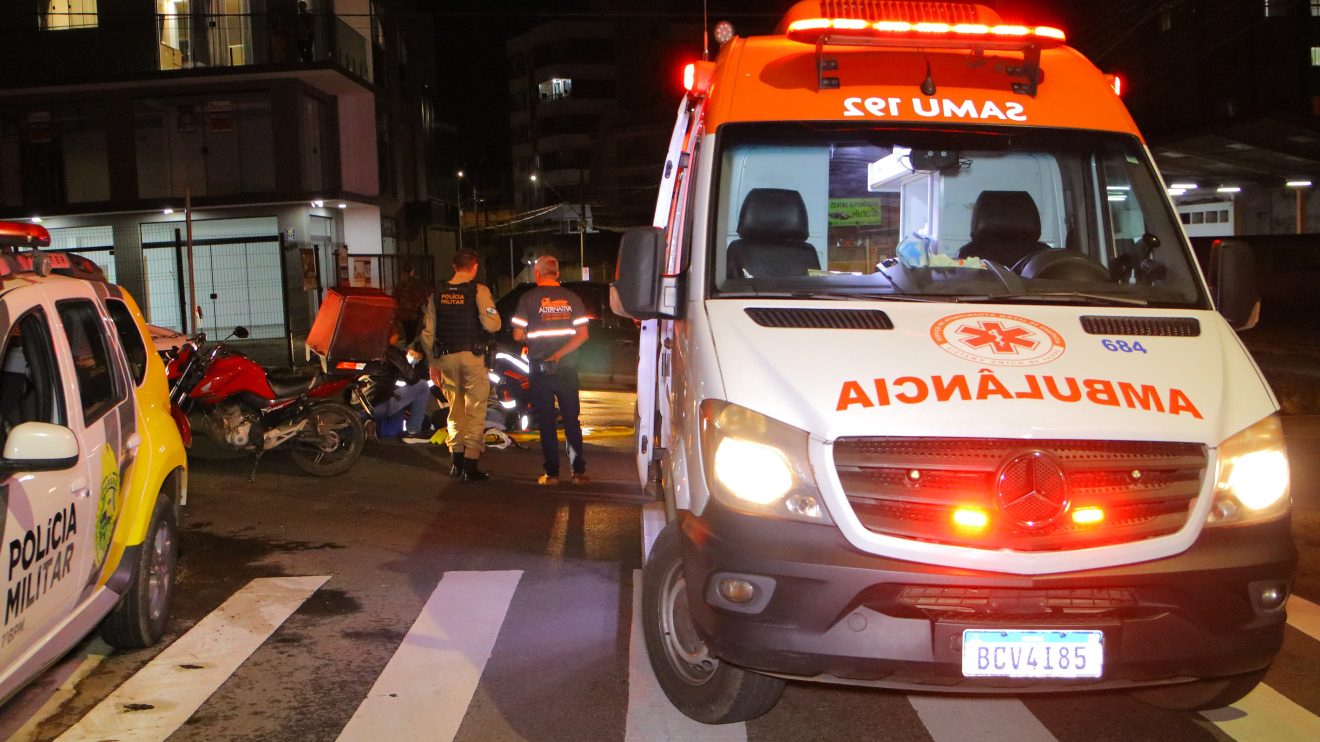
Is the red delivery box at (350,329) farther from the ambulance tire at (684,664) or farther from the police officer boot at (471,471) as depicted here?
the ambulance tire at (684,664)

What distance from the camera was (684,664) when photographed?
182 inches

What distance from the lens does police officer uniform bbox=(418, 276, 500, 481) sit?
33.4 ft

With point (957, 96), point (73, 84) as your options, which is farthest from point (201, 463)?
point (73, 84)

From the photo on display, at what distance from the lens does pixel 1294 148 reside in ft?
72.9

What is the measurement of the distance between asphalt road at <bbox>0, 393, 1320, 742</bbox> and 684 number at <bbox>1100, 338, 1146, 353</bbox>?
1.48 meters

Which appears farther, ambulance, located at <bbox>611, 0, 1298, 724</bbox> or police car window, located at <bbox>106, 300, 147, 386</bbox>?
police car window, located at <bbox>106, 300, 147, 386</bbox>

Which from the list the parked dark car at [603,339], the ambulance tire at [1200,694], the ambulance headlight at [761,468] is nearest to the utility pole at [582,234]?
the parked dark car at [603,339]

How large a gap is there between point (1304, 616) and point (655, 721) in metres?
3.74

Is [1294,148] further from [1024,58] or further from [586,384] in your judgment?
[1024,58]

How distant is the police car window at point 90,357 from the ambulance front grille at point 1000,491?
10.6ft

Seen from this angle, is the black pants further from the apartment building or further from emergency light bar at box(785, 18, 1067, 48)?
the apartment building

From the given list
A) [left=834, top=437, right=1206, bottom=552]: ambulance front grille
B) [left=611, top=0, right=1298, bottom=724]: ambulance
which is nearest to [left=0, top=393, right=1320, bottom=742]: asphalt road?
[left=611, top=0, right=1298, bottom=724]: ambulance

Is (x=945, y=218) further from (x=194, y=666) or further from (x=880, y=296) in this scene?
(x=194, y=666)

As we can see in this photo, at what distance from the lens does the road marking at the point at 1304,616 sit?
595 centimetres
